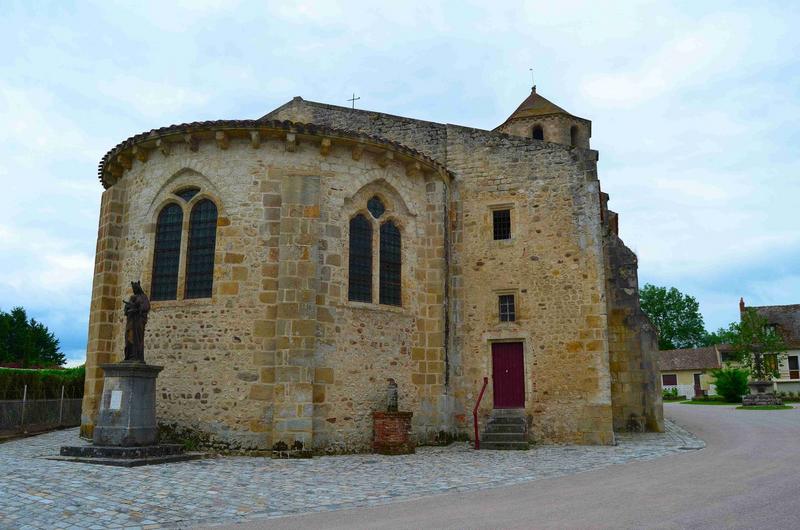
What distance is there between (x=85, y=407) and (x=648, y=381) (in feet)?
49.2

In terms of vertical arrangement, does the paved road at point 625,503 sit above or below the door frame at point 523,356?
below

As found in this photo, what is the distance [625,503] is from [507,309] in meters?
9.29

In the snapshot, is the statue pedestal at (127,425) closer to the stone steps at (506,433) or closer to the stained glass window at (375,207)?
the stained glass window at (375,207)

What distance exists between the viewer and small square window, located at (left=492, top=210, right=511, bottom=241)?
1691 cm

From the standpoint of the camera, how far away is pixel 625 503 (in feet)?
23.9

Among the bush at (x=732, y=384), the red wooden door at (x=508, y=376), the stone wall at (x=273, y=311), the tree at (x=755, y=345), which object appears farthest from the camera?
the bush at (x=732, y=384)

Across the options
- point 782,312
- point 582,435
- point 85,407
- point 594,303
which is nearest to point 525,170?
point 594,303

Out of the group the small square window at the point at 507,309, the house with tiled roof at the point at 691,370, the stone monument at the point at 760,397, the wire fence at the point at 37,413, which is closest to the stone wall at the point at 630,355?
the small square window at the point at 507,309

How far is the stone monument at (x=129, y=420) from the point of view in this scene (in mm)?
10648

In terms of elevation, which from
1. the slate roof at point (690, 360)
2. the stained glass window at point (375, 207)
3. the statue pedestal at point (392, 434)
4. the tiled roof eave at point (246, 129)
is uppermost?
the tiled roof eave at point (246, 129)

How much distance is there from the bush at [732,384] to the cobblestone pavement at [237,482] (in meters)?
25.6

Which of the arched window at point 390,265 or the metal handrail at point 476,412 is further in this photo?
the arched window at point 390,265

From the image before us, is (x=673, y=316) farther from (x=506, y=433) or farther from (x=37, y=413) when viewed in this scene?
(x=37, y=413)

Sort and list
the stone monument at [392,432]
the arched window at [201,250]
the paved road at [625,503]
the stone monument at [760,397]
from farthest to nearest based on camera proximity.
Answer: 1. the stone monument at [760,397]
2. the arched window at [201,250]
3. the stone monument at [392,432]
4. the paved road at [625,503]
